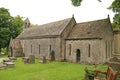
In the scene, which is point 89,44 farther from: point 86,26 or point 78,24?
point 78,24

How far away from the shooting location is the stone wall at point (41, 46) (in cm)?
3769

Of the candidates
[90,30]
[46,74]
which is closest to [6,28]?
[90,30]

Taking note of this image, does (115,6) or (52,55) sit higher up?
(115,6)

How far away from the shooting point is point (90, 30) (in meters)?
33.2

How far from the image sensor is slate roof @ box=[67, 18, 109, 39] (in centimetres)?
3109

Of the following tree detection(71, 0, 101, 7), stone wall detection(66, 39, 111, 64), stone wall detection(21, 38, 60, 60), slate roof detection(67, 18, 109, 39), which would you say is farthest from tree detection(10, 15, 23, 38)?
tree detection(71, 0, 101, 7)

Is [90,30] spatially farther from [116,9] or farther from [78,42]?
[116,9]

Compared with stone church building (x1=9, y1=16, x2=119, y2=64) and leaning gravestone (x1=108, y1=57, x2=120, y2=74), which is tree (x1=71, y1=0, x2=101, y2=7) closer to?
stone church building (x1=9, y1=16, x2=119, y2=64)

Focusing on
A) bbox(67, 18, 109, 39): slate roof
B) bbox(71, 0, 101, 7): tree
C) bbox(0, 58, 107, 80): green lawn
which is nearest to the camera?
bbox(0, 58, 107, 80): green lawn

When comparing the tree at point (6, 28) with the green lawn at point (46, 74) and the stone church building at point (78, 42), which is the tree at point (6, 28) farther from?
the green lawn at point (46, 74)

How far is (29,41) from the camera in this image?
49188 millimetres

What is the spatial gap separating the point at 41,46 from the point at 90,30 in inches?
564

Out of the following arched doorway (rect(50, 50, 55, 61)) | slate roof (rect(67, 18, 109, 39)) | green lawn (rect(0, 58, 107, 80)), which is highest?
slate roof (rect(67, 18, 109, 39))

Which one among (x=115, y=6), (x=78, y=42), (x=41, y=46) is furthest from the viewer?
(x=41, y=46)
